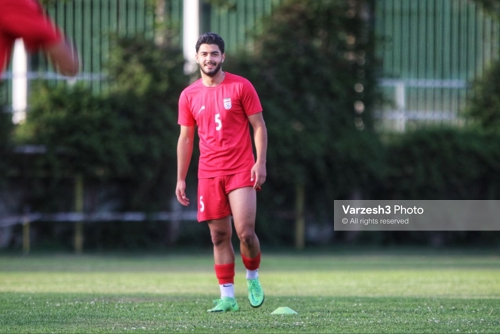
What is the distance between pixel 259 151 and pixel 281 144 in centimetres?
1179

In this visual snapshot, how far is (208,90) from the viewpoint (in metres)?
8.38

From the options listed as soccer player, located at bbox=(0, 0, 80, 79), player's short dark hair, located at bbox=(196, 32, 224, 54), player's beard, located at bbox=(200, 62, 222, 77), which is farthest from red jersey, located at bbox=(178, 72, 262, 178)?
soccer player, located at bbox=(0, 0, 80, 79)

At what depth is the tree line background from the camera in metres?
18.8

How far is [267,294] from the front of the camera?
34.5ft

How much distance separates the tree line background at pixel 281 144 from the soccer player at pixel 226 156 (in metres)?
10.5

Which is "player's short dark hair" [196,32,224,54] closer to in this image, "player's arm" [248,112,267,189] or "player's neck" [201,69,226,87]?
"player's neck" [201,69,226,87]

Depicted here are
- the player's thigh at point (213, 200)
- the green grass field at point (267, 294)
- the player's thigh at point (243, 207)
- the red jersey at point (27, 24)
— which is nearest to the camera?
the red jersey at point (27, 24)

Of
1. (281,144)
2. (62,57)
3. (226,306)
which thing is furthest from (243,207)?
(281,144)

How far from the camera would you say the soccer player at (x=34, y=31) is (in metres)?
5.53

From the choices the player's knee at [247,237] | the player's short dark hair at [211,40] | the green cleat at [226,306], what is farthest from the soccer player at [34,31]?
the green cleat at [226,306]

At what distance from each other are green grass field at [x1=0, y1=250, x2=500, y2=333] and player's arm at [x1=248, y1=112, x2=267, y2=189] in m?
1.13

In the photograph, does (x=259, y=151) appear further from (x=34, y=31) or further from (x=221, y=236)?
(x=34, y=31)

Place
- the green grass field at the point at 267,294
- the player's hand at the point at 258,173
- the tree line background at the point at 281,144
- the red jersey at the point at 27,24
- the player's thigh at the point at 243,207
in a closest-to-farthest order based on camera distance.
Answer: the red jersey at the point at 27,24 → the green grass field at the point at 267,294 → the player's hand at the point at 258,173 → the player's thigh at the point at 243,207 → the tree line background at the point at 281,144

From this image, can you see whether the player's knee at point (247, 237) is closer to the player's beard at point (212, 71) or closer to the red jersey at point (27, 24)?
the player's beard at point (212, 71)
